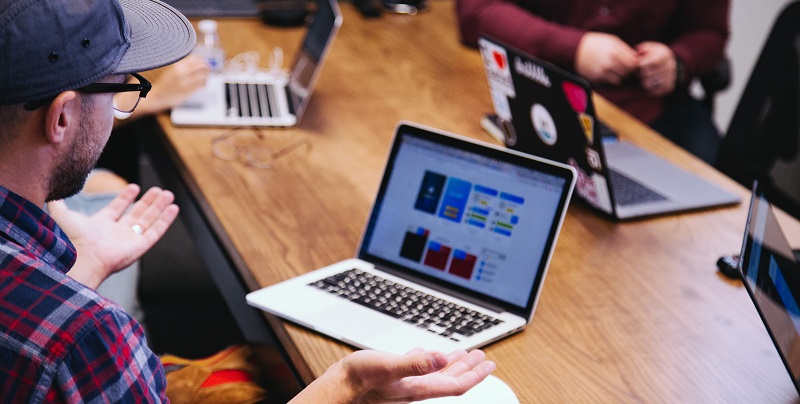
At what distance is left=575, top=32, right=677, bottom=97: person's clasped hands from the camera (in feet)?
7.33

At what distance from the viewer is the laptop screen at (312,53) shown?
191 cm

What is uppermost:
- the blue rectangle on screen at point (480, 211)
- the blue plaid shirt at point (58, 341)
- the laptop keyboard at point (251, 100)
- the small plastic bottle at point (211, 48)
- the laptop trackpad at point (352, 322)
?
the blue plaid shirt at point (58, 341)

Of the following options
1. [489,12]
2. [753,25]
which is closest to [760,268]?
[489,12]

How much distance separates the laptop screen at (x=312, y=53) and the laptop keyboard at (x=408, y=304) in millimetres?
661

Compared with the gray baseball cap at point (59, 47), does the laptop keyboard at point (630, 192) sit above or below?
below

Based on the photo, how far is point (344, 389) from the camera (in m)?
1.05

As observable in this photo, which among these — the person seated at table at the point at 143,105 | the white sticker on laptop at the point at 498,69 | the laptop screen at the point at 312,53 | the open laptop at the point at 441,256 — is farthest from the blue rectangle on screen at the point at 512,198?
the person seated at table at the point at 143,105

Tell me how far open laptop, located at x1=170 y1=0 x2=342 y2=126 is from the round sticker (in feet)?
1.61

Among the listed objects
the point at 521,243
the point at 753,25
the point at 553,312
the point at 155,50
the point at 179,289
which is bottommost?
the point at 179,289

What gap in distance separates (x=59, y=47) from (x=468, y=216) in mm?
660

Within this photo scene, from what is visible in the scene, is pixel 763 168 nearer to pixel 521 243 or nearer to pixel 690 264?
pixel 690 264

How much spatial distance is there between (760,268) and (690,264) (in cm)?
35

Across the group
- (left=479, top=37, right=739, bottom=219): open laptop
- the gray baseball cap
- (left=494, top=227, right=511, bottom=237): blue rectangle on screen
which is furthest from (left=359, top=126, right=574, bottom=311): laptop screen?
the gray baseball cap

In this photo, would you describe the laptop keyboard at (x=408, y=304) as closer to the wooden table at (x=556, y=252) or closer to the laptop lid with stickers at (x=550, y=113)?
the wooden table at (x=556, y=252)
